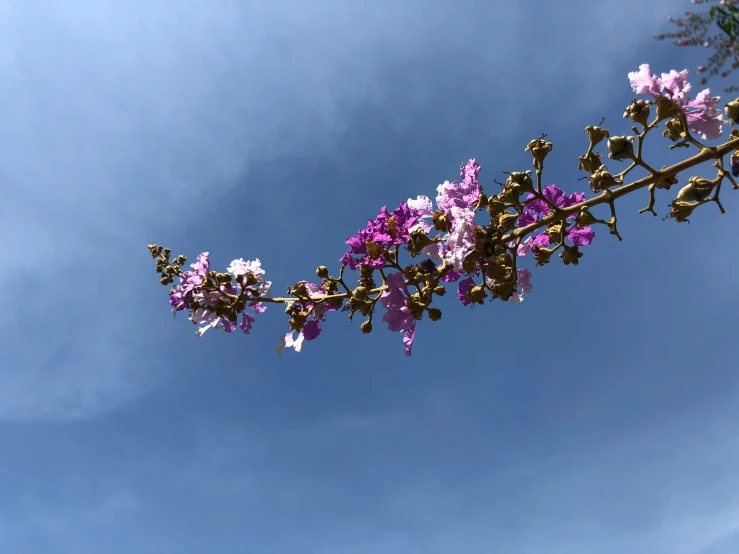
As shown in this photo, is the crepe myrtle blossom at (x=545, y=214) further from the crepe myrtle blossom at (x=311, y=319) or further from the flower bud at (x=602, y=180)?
the crepe myrtle blossom at (x=311, y=319)

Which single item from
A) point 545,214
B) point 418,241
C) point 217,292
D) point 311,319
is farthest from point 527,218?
point 217,292

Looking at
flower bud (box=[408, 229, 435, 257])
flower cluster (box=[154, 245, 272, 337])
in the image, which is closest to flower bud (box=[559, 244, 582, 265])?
flower bud (box=[408, 229, 435, 257])

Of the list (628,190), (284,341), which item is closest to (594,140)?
(628,190)

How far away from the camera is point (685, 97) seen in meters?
2.82

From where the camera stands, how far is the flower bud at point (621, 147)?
2680 millimetres

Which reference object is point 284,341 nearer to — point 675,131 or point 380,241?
point 380,241

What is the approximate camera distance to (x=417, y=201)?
3447 mm

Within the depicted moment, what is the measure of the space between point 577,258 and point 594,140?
0.70 metres

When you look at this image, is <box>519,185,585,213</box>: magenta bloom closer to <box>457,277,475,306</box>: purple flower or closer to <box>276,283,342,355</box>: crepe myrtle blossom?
<box>457,277,475,306</box>: purple flower

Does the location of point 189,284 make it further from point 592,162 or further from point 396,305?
point 592,162

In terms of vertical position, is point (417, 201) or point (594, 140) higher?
point (417, 201)

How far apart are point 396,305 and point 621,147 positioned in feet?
5.09

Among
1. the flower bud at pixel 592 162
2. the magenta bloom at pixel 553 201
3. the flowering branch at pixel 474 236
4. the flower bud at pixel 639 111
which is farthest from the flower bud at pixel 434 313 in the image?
the flower bud at pixel 639 111

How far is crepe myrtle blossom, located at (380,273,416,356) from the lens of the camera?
3.12 metres
